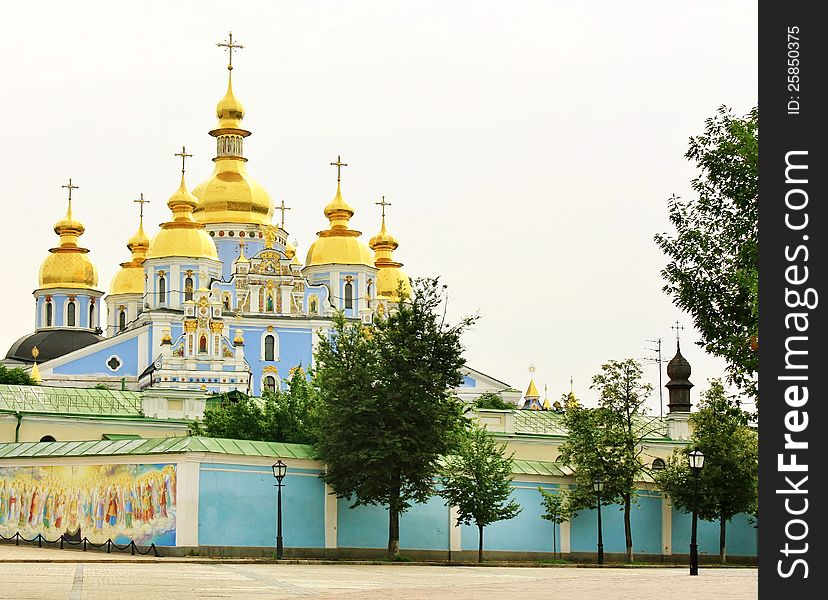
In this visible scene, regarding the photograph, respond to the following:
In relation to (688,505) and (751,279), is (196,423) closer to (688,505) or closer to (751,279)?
(688,505)

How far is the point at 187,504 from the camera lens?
36.5 metres

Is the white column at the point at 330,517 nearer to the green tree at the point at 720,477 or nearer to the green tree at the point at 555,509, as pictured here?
the green tree at the point at 555,509

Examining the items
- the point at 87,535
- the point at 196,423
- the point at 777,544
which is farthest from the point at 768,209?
the point at 196,423

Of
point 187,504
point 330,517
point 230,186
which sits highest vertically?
point 230,186

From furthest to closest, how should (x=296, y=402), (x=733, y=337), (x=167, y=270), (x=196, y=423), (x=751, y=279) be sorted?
(x=167, y=270), (x=196, y=423), (x=296, y=402), (x=733, y=337), (x=751, y=279)

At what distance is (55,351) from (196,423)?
48.7 m

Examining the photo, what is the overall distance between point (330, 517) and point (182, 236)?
54.7 meters

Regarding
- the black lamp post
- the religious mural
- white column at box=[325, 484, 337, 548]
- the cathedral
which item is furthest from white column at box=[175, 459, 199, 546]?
the cathedral

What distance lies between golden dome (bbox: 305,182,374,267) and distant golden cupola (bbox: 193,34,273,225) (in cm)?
425

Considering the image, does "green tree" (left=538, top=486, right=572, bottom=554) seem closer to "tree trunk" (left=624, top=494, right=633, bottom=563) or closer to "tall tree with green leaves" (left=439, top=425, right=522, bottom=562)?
"tree trunk" (left=624, top=494, right=633, bottom=563)

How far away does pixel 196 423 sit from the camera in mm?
50594

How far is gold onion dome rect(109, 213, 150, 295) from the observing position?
10381cm

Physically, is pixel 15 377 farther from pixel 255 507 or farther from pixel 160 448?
pixel 255 507

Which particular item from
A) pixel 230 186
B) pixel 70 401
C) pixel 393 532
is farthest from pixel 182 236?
pixel 393 532
